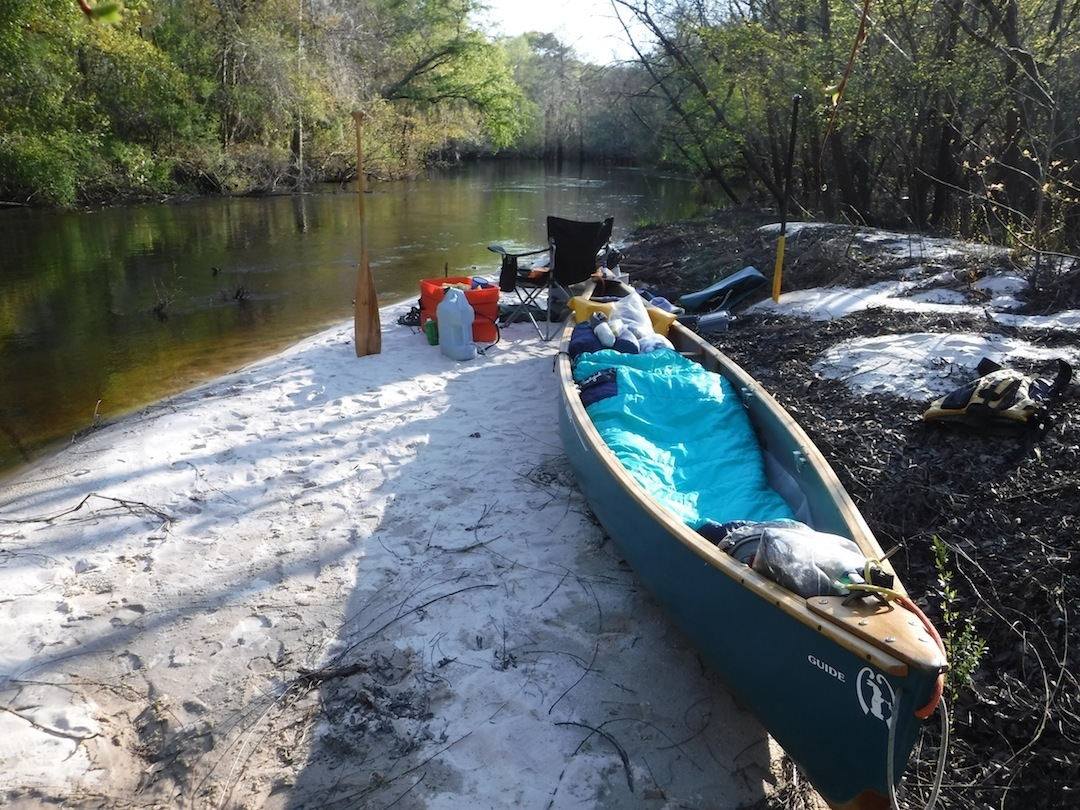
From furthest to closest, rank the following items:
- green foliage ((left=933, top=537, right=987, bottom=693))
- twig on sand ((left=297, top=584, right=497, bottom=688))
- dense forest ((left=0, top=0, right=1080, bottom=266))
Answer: dense forest ((left=0, top=0, right=1080, bottom=266)) → twig on sand ((left=297, top=584, right=497, bottom=688)) → green foliage ((left=933, top=537, right=987, bottom=693))

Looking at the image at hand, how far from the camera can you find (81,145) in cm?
1806

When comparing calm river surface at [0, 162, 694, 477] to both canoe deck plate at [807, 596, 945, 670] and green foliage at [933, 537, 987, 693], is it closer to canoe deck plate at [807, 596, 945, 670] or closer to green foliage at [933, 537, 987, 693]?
canoe deck plate at [807, 596, 945, 670]

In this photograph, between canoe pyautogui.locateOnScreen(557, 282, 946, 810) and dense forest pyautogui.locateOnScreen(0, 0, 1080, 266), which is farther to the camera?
dense forest pyautogui.locateOnScreen(0, 0, 1080, 266)

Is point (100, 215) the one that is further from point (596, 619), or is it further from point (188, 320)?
point (596, 619)

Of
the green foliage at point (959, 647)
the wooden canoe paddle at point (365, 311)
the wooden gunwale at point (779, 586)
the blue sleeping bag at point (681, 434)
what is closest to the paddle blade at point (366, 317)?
the wooden canoe paddle at point (365, 311)

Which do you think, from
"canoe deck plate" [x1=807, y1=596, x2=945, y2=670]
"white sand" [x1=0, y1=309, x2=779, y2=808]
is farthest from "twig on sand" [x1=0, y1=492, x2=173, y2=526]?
"canoe deck plate" [x1=807, y1=596, x2=945, y2=670]

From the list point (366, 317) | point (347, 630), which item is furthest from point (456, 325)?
point (347, 630)

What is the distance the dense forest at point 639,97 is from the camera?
335 inches

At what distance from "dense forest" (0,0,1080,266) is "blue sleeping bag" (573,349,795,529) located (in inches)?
69.3

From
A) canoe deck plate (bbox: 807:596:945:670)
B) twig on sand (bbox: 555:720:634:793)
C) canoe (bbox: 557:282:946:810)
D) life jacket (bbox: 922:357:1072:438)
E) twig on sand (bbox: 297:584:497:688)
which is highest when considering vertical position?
life jacket (bbox: 922:357:1072:438)

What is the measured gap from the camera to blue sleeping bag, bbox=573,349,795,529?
3574mm

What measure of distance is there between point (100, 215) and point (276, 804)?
1854 centimetres

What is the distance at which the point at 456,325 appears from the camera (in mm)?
6824

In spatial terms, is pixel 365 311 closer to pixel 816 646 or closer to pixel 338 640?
pixel 338 640
